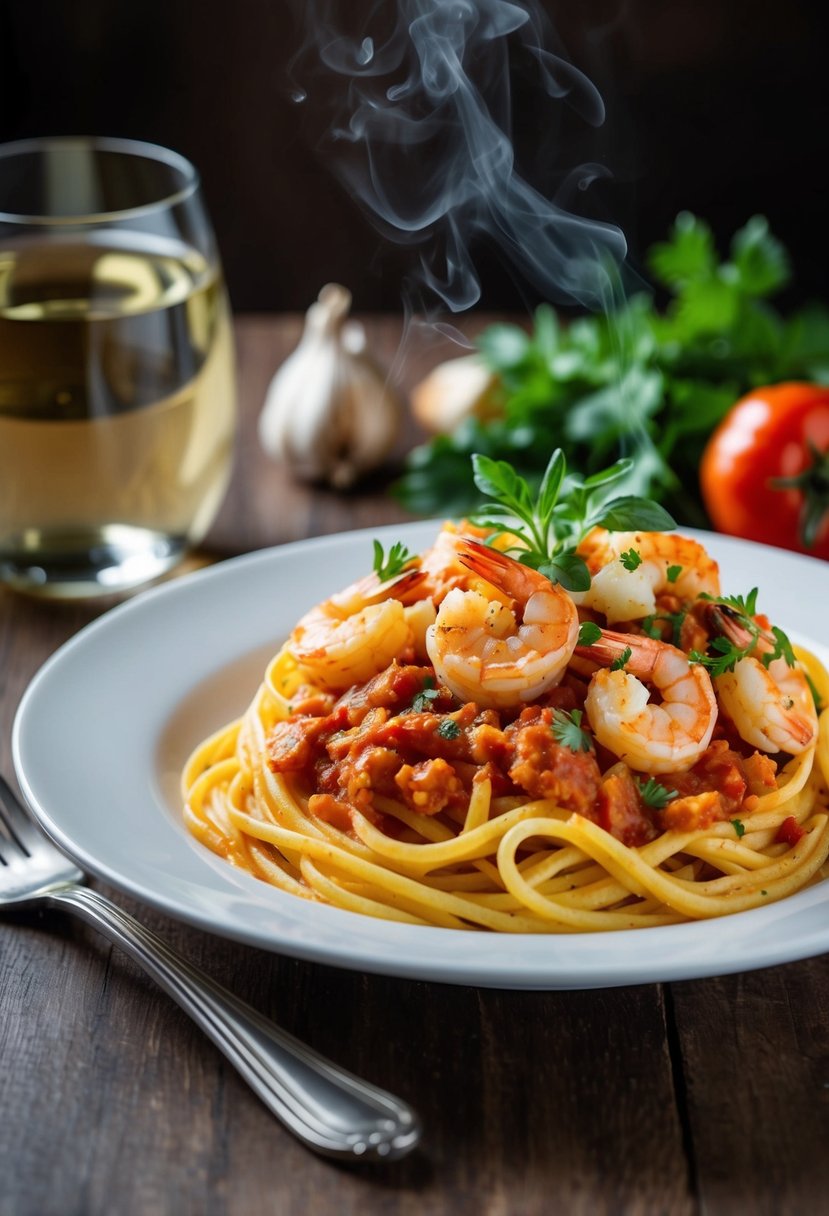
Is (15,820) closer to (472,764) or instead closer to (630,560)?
(472,764)

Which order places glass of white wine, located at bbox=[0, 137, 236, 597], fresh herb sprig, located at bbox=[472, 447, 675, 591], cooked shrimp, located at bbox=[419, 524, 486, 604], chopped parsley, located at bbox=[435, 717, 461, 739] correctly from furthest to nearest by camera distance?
glass of white wine, located at bbox=[0, 137, 236, 597], cooked shrimp, located at bbox=[419, 524, 486, 604], fresh herb sprig, located at bbox=[472, 447, 675, 591], chopped parsley, located at bbox=[435, 717, 461, 739]

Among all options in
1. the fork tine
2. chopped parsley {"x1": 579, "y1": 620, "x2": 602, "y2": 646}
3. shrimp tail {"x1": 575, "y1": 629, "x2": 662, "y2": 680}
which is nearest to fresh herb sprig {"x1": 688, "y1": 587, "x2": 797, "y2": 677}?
shrimp tail {"x1": 575, "y1": 629, "x2": 662, "y2": 680}

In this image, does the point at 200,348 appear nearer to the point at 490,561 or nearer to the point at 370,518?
the point at 370,518

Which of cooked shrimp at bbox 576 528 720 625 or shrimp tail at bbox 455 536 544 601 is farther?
cooked shrimp at bbox 576 528 720 625

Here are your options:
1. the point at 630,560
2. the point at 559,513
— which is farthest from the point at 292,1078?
the point at 559,513

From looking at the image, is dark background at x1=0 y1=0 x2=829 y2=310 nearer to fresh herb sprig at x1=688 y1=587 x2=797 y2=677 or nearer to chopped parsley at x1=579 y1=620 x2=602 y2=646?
fresh herb sprig at x1=688 y1=587 x2=797 y2=677
